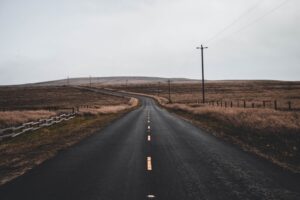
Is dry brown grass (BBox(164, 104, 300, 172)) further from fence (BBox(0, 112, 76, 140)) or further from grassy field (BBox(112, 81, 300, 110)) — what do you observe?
grassy field (BBox(112, 81, 300, 110))

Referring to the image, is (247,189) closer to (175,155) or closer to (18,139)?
(175,155)

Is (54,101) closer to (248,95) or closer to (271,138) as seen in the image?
(248,95)

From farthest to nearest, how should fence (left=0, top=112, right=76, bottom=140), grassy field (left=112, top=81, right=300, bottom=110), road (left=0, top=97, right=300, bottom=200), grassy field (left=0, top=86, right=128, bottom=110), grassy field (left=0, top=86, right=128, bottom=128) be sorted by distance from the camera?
1. grassy field (left=0, top=86, right=128, bottom=110)
2. grassy field (left=112, top=81, right=300, bottom=110)
3. grassy field (left=0, top=86, right=128, bottom=128)
4. fence (left=0, top=112, right=76, bottom=140)
5. road (left=0, top=97, right=300, bottom=200)

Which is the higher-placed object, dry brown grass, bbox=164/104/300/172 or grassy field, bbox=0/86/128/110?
dry brown grass, bbox=164/104/300/172

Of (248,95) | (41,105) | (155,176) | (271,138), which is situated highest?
(155,176)

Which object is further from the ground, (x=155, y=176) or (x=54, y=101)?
(x=155, y=176)

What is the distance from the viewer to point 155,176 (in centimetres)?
885

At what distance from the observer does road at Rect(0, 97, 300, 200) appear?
7227 millimetres

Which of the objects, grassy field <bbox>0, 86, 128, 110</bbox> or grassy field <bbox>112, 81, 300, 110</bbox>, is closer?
grassy field <bbox>112, 81, 300, 110</bbox>

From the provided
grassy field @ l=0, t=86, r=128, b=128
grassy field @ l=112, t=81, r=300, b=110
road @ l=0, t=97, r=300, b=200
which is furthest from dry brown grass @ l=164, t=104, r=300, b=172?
grassy field @ l=0, t=86, r=128, b=128

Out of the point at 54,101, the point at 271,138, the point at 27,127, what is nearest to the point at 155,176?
the point at 271,138

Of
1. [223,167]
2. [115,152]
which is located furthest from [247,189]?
[115,152]

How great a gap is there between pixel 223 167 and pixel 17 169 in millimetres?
6773

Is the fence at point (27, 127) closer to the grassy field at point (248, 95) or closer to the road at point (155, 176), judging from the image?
the road at point (155, 176)
